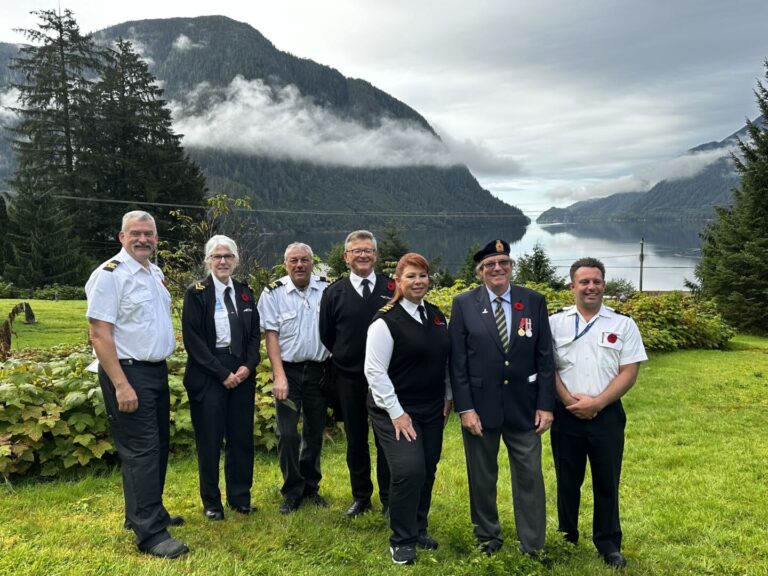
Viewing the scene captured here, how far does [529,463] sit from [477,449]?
0.33 metres

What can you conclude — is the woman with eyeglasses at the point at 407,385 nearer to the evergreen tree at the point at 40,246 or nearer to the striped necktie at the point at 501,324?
the striped necktie at the point at 501,324

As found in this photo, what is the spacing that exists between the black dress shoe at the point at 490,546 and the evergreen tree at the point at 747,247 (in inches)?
819

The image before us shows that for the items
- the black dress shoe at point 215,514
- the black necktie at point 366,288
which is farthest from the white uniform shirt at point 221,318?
the black dress shoe at point 215,514

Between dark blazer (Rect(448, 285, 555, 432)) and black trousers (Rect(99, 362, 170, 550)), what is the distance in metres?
1.95

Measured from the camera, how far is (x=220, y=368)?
3.68 meters

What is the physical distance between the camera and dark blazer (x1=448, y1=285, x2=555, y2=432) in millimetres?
3307

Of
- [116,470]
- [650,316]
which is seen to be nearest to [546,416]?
[116,470]

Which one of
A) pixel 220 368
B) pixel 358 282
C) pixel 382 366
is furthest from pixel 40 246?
pixel 382 366

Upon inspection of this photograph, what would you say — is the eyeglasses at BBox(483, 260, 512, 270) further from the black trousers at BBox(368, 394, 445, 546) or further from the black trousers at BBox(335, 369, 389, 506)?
the black trousers at BBox(335, 369, 389, 506)

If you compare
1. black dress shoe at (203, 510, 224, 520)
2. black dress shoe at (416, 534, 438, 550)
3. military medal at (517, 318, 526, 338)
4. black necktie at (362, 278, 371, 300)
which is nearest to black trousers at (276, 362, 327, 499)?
black dress shoe at (203, 510, 224, 520)

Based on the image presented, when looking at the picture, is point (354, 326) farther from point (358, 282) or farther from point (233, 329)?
point (233, 329)

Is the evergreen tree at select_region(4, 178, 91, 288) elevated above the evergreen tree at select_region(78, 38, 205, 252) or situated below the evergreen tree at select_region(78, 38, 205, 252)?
below

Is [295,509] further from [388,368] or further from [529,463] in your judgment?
[529,463]

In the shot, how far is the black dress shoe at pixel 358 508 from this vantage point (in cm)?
404
